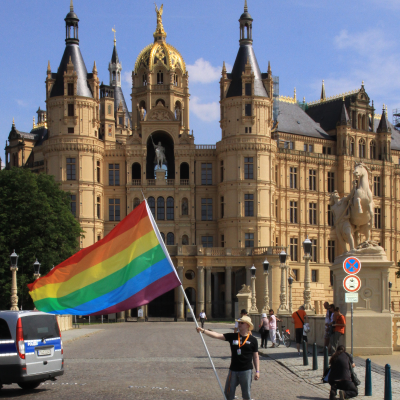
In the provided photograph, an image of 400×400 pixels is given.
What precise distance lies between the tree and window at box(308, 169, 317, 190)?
31.5 m

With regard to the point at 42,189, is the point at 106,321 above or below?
below

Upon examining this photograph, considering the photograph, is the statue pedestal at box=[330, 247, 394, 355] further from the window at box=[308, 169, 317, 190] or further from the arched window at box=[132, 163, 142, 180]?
the window at box=[308, 169, 317, 190]

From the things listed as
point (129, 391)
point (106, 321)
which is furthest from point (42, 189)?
point (129, 391)

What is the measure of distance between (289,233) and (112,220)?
63.3ft

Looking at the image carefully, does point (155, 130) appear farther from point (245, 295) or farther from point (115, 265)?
point (115, 265)

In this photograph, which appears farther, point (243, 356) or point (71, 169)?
point (71, 169)

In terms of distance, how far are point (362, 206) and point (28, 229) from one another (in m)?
36.9

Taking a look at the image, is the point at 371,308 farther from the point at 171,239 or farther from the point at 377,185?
the point at 377,185

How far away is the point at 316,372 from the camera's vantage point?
65.2ft

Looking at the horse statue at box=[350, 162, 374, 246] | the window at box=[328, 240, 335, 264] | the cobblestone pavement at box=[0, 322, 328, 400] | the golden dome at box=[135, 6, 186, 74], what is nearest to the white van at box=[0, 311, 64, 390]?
the cobblestone pavement at box=[0, 322, 328, 400]

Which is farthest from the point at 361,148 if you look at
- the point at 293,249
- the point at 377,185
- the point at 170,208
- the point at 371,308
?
the point at 371,308

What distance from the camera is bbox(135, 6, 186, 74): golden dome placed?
8525cm

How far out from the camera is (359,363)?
2059cm

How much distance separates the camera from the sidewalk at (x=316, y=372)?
51.9 feet
